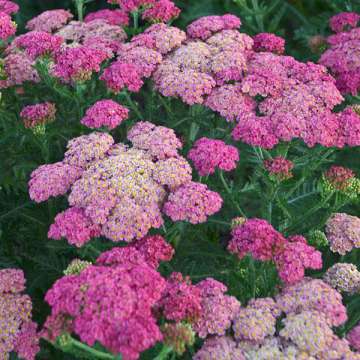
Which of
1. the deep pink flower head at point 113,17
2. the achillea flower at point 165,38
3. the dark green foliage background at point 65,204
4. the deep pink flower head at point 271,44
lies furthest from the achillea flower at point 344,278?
the deep pink flower head at point 113,17

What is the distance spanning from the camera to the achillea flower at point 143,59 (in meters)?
3.12

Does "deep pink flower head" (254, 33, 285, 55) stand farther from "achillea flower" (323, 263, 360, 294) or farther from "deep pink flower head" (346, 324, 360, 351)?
"deep pink flower head" (346, 324, 360, 351)

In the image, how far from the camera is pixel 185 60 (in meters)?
3.20

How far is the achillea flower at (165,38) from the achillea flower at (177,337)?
1.86 meters

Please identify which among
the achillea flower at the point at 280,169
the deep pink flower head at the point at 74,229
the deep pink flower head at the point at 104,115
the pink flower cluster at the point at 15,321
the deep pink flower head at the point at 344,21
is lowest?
the pink flower cluster at the point at 15,321

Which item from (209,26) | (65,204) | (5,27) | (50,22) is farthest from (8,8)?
(65,204)

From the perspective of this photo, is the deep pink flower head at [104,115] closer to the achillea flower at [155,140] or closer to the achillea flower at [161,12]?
the achillea flower at [155,140]

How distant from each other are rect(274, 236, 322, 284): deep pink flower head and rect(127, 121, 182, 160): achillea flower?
2.57 ft

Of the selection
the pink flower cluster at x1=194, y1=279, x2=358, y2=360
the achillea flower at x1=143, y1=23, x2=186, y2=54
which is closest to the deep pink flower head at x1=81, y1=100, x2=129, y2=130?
the achillea flower at x1=143, y1=23, x2=186, y2=54

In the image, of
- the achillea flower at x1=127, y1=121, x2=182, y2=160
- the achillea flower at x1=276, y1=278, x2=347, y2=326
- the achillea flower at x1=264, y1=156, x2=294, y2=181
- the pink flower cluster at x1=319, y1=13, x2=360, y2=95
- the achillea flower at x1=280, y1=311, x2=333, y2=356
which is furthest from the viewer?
the pink flower cluster at x1=319, y1=13, x2=360, y2=95

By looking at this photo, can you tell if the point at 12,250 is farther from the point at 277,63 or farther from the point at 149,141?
the point at 277,63

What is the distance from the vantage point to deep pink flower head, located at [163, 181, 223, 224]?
2447 millimetres

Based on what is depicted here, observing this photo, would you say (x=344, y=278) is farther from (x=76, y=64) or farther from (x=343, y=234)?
(x=76, y=64)

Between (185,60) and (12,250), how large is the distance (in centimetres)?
145
